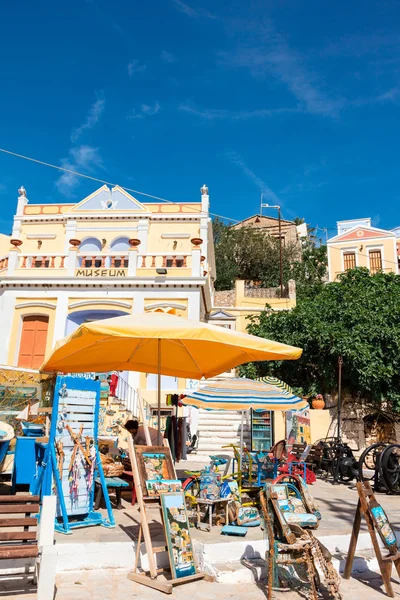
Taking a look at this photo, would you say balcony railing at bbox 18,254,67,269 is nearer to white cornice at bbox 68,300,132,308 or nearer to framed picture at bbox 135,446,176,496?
white cornice at bbox 68,300,132,308

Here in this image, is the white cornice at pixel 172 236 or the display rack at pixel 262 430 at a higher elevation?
Answer: the white cornice at pixel 172 236

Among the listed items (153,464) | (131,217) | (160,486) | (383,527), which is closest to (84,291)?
(131,217)

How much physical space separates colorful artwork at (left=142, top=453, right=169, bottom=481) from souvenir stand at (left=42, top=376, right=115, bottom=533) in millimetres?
1127

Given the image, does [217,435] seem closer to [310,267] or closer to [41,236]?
[41,236]

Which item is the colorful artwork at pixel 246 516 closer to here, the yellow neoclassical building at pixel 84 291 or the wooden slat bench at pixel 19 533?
the wooden slat bench at pixel 19 533

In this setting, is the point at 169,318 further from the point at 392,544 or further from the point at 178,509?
the point at 392,544

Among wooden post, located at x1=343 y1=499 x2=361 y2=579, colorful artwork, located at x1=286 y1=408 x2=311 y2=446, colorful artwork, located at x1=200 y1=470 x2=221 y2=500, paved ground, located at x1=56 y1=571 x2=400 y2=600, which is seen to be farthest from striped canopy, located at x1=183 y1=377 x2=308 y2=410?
colorful artwork, located at x1=286 y1=408 x2=311 y2=446

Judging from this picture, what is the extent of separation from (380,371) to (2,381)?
40.4 feet

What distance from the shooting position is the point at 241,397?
25.1 ft

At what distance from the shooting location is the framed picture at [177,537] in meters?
4.38

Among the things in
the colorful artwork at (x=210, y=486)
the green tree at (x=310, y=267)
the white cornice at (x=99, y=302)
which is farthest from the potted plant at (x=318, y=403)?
the green tree at (x=310, y=267)

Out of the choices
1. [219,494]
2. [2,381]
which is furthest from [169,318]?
[2,381]

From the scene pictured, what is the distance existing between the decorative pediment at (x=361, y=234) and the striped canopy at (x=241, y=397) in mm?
29237

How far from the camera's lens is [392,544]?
4.54m
